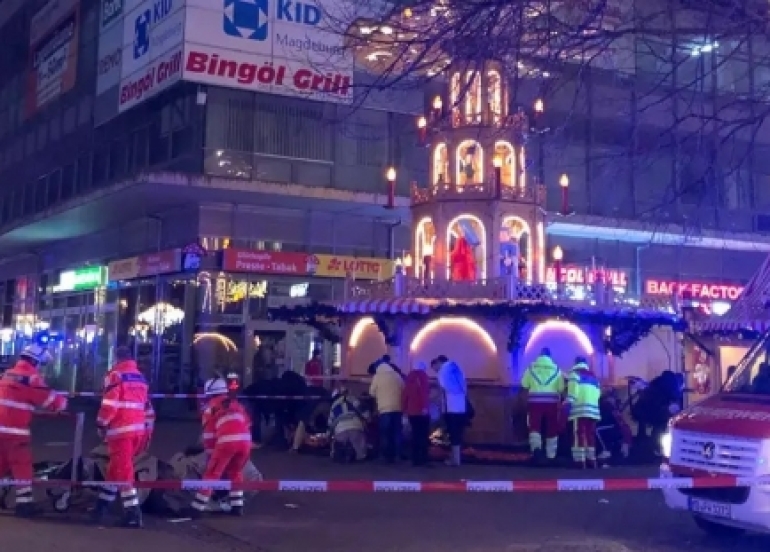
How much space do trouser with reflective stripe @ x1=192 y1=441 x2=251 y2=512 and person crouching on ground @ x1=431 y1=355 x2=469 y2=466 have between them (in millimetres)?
5634

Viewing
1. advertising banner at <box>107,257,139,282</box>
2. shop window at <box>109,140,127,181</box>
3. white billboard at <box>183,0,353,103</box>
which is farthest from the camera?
shop window at <box>109,140,127,181</box>

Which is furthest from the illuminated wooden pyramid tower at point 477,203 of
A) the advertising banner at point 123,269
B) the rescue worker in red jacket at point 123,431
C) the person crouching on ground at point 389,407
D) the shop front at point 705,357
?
the advertising banner at point 123,269

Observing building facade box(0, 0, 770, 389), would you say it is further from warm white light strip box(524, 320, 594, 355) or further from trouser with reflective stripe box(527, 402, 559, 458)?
trouser with reflective stripe box(527, 402, 559, 458)

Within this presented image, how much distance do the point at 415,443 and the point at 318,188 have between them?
1184cm

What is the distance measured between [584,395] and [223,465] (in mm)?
7182

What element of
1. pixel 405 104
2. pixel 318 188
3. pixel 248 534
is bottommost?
pixel 248 534

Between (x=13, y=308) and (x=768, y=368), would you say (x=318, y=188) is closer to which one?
(x=768, y=368)

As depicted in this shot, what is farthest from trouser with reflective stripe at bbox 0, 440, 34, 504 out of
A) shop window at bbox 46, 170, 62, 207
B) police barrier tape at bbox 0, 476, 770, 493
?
shop window at bbox 46, 170, 62, 207

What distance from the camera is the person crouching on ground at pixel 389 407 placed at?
1633 cm

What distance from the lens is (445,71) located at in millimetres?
10461

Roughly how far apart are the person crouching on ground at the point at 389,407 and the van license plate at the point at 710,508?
7424mm

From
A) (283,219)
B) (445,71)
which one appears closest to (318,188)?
(283,219)

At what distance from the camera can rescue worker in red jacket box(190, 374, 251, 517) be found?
35.1 ft

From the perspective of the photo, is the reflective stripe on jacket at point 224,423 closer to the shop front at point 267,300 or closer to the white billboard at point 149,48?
the shop front at point 267,300
